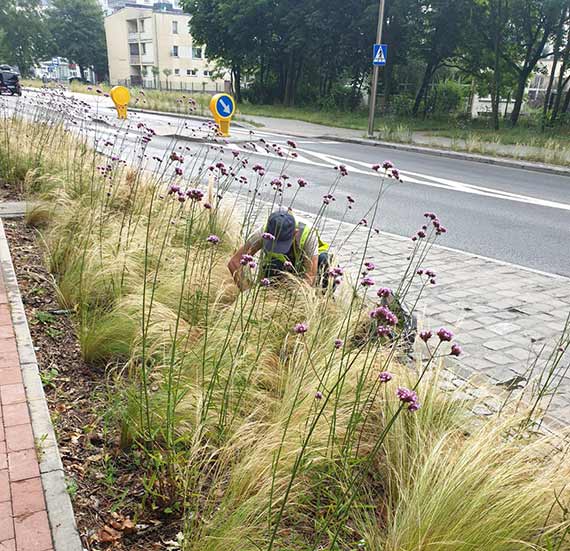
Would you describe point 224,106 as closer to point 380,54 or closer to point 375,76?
point 380,54

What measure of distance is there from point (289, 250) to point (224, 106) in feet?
41.5

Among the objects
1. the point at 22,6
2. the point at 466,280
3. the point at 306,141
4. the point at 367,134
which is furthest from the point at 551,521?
the point at 22,6

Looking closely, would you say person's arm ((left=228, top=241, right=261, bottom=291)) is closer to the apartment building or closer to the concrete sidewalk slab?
the concrete sidewalk slab

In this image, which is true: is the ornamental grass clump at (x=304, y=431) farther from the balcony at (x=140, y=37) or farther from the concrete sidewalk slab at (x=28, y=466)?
the balcony at (x=140, y=37)

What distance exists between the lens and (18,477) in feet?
7.88

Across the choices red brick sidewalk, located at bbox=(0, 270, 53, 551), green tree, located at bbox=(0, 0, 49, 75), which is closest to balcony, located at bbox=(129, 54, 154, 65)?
green tree, located at bbox=(0, 0, 49, 75)

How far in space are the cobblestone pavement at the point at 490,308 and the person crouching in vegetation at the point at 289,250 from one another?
816mm

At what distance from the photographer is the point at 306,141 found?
20.9m

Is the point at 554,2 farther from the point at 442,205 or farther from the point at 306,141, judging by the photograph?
the point at 442,205

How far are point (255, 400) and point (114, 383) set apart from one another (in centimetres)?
95

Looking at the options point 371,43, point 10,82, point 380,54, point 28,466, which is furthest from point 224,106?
point 10,82

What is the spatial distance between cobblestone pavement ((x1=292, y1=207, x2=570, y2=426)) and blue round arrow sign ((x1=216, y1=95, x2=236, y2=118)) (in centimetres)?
957

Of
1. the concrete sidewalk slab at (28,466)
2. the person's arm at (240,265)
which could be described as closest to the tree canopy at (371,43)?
the person's arm at (240,265)

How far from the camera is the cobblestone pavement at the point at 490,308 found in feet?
13.2
